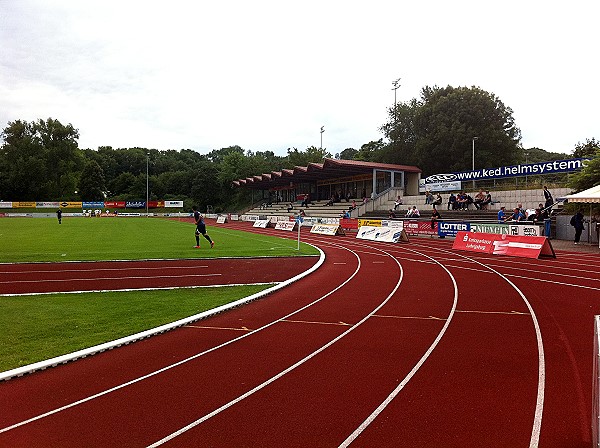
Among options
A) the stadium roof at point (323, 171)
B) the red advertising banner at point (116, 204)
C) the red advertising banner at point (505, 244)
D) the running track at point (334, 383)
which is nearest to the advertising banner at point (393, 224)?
the red advertising banner at point (505, 244)

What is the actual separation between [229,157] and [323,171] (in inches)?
1509

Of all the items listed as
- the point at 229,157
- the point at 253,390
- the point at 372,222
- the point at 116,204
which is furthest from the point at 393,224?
the point at 116,204

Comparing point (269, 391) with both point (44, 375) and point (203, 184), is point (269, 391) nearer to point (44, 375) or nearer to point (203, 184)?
point (44, 375)

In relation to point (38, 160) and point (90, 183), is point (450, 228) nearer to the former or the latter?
point (38, 160)

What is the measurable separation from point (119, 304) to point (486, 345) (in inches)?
272

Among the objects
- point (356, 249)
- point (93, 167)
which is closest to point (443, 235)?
point (356, 249)

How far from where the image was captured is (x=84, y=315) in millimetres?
7570

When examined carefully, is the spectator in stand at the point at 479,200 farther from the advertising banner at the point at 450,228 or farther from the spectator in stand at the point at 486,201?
the advertising banner at the point at 450,228

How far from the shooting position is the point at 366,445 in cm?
357

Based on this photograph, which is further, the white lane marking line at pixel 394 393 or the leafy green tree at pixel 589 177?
the leafy green tree at pixel 589 177

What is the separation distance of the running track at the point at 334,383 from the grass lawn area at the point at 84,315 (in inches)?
24.1

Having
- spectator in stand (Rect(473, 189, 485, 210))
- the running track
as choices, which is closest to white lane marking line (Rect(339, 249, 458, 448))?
the running track

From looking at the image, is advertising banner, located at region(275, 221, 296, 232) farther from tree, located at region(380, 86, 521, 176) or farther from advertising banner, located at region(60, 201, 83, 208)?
advertising banner, located at region(60, 201, 83, 208)

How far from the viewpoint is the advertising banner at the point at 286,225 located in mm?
32906
